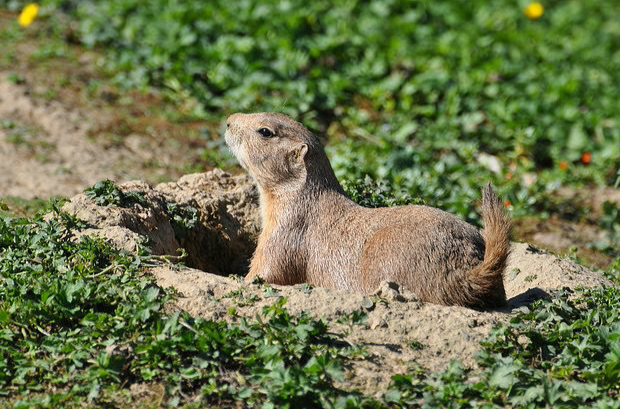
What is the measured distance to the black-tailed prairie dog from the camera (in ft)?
17.7

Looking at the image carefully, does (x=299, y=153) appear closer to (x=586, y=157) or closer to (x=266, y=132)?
(x=266, y=132)

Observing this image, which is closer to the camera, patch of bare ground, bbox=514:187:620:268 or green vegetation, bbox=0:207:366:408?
green vegetation, bbox=0:207:366:408

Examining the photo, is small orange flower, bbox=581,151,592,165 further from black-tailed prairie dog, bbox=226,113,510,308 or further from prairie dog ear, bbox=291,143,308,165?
prairie dog ear, bbox=291,143,308,165

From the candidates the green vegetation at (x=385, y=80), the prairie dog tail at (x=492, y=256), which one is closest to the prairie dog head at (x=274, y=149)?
the prairie dog tail at (x=492, y=256)

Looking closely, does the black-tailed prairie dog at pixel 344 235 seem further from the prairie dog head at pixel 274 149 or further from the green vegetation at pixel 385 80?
the green vegetation at pixel 385 80

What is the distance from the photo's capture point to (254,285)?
5.32 m

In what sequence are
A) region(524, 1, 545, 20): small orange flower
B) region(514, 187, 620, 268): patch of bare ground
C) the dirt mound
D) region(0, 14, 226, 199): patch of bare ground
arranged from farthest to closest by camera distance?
region(524, 1, 545, 20): small orange flower
region(0, 14, 226, 199): patch of bare ground
region(514, 187, 620, 268): patch of bare ground
the dirt mound

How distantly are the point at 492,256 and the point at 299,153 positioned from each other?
1.57m

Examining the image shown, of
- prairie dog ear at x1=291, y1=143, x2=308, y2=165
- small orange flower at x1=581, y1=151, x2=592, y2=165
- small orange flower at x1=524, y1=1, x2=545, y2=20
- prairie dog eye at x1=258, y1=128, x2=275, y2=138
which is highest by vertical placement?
small orange flower at x1=524, y1=1, x2=545, y2=20

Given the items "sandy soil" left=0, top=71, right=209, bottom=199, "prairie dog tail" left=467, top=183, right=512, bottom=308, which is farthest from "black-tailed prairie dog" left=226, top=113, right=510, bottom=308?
"sandy soil" left=0, top=71, right=209, bottom=199

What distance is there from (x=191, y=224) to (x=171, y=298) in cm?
157

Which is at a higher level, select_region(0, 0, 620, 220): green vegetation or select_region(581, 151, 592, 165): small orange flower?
select_region(0, 0, 620, 220): green vegetation

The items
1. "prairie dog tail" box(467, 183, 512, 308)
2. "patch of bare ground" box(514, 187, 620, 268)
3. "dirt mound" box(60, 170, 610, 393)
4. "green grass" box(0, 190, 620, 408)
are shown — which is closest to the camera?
"green grass" box(0, 190, 620, 408)

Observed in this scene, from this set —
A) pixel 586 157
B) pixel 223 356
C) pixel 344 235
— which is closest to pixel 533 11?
pixel 586 157
